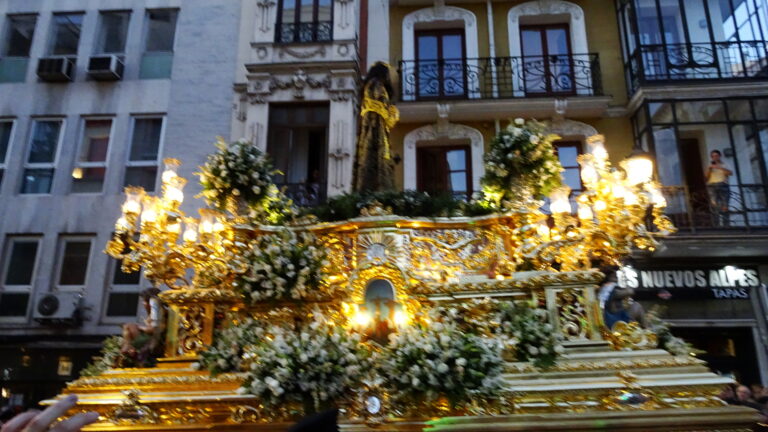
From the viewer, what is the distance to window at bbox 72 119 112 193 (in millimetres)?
15594

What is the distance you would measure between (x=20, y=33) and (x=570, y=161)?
1806 centimetres

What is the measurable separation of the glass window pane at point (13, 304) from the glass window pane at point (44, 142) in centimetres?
406

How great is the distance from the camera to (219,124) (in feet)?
51.0

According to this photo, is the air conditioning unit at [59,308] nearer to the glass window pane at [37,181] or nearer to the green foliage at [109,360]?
the glass window pane at [37,181]

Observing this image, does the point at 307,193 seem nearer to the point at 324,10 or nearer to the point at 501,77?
the point at 324,10

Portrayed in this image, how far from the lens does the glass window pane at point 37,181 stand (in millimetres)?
15719

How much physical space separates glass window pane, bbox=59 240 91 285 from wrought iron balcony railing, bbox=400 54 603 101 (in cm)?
1002

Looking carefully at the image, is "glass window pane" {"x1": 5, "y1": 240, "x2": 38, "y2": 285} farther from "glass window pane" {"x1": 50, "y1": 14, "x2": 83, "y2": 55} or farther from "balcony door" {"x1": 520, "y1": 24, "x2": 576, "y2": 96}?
"balcony door" {"x1": 520, "y1": 24, "x2": 576, "y2": 96}

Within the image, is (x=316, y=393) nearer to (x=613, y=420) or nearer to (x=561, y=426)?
(x=561, y=426)

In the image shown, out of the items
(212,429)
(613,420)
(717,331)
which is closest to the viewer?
(613,420)

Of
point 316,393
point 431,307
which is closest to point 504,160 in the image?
point 431,307

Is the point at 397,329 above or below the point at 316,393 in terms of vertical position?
above

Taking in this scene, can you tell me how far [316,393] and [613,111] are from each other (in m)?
13.1

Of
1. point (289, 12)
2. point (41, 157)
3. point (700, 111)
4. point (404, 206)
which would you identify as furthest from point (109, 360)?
point (700, 111)
